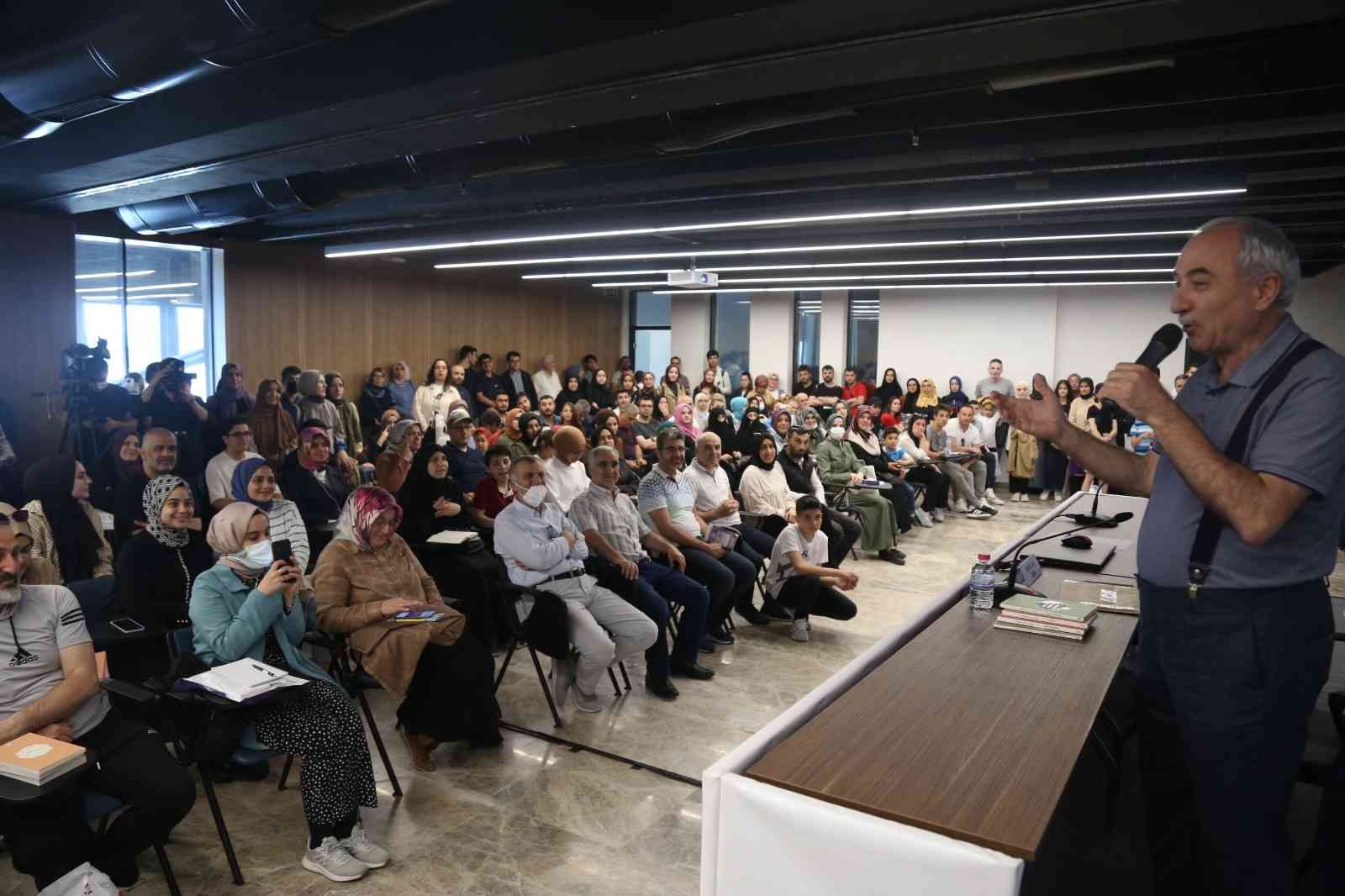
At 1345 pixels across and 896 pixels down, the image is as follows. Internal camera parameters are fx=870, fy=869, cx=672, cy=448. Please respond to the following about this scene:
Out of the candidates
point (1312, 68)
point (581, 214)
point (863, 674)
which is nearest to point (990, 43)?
point (1312, 68)

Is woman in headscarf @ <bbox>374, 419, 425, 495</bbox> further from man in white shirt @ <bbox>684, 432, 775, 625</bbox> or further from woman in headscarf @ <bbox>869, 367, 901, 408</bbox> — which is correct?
woman in headscarf @ <bbox>869, 367, 901, 408</bbox>

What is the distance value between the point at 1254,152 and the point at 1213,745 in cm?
467

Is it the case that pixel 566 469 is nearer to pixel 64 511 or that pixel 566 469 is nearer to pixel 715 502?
pixel 715 502

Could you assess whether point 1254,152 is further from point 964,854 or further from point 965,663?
point 964,854

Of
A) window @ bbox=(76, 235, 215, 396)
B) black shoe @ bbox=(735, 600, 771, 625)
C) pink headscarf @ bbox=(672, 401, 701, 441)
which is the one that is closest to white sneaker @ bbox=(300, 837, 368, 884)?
black shoe @ bbox=(735, 600, 771, 625)

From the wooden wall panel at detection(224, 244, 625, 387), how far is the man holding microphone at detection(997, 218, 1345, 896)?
10090mm

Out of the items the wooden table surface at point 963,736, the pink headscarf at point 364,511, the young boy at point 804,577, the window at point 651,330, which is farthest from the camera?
the window at point 651,330

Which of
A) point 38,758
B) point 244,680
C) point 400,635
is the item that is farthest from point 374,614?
point 38,758

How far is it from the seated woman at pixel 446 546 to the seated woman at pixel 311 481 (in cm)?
51

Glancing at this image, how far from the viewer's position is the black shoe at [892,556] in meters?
7.13

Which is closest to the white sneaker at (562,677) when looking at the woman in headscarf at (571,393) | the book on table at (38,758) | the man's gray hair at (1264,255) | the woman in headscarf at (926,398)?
the book on table at (38,758)

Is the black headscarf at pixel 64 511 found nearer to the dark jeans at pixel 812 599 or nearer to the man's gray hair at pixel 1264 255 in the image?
the dark jeans at pixel 812 599

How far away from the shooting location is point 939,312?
1334 centimetres

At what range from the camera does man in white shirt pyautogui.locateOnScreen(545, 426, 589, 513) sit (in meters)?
5.05
